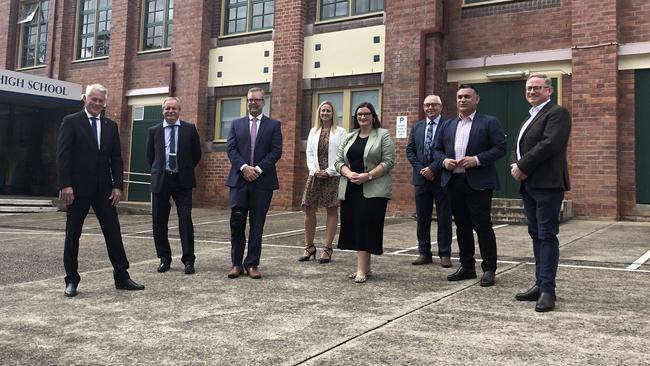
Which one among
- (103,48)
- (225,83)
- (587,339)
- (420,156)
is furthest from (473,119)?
(103,48)

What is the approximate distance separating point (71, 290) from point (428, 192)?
3684 mm

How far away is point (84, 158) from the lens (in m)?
4.65

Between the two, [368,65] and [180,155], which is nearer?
[180,155]

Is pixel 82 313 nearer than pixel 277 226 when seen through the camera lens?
Yes

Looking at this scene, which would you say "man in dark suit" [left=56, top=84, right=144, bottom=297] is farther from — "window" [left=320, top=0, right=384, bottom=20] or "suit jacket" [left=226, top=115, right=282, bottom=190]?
"window" [left=320, top=0, right=384, bottom=20]

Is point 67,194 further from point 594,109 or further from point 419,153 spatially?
point 594,109

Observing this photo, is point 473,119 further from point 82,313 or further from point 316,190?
point 82,313

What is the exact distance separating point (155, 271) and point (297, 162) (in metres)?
8.42

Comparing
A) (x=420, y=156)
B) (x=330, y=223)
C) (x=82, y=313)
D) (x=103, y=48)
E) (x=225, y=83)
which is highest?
(x=103, y=48)

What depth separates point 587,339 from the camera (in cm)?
316

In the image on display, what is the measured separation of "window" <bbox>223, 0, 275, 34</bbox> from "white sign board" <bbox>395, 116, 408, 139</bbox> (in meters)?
4.95

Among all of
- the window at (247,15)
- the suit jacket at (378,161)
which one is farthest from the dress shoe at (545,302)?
the window at (247,15)

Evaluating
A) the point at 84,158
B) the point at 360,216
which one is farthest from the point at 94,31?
the point at 360,216

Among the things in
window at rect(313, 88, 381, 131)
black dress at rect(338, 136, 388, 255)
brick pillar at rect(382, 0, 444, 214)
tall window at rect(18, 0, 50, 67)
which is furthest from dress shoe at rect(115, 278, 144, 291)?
tall window at rect(18, 0, 50, 67)
